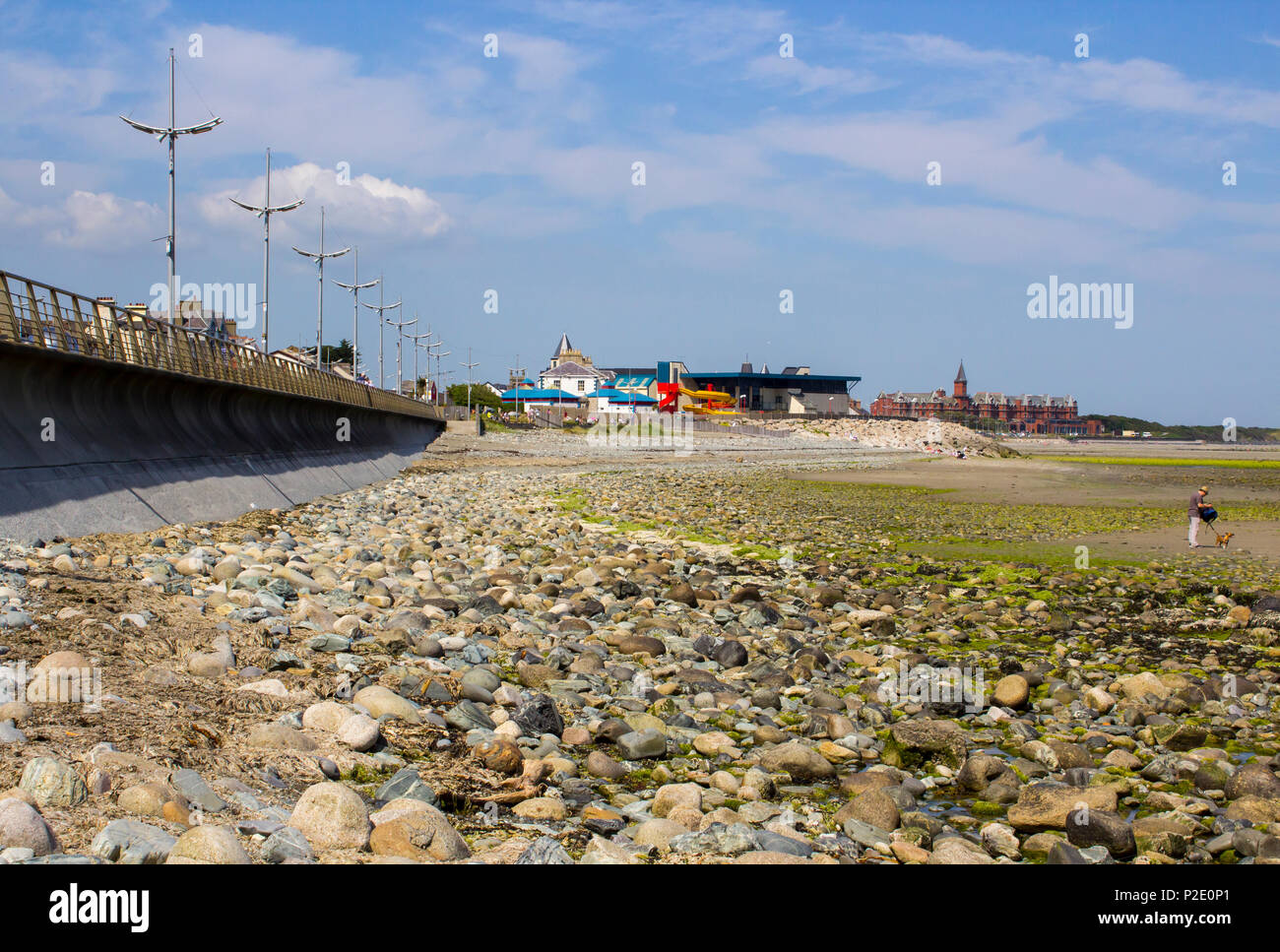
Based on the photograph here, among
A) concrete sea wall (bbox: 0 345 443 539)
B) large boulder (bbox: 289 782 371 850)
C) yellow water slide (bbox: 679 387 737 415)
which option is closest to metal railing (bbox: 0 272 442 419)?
concrete sea wall (bbox: 0 345 443 539)

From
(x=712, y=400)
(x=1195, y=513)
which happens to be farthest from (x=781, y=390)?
(x=1195, y=513)

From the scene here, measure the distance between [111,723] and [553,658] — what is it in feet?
13.9

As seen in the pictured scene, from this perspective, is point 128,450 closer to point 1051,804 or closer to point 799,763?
point 799,763

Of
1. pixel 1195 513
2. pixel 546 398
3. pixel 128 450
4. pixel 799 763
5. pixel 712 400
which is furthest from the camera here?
pixel 546 398

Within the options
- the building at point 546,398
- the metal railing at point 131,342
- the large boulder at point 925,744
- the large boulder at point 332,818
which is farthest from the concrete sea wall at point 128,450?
the building at point 546,398

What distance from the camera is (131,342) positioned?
18.9m

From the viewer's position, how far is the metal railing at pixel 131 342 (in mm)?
14539

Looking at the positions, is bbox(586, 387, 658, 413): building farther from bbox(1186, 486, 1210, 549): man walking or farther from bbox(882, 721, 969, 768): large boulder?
bbox(882, 721, 969, 768): large boulder

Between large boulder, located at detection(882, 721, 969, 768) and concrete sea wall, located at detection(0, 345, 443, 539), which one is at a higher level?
concrete sea wall, located at detection(0, 345, 443, 539)

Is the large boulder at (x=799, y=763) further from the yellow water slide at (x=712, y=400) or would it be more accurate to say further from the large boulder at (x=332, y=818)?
the yellow water slide at (x=712, y=400)

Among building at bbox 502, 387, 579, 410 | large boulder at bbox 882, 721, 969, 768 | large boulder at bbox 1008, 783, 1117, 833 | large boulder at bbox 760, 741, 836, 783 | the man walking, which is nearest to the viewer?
large boulder at bbox 1008, 783, 1117, 833

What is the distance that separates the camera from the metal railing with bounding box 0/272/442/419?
1454 centimetres
